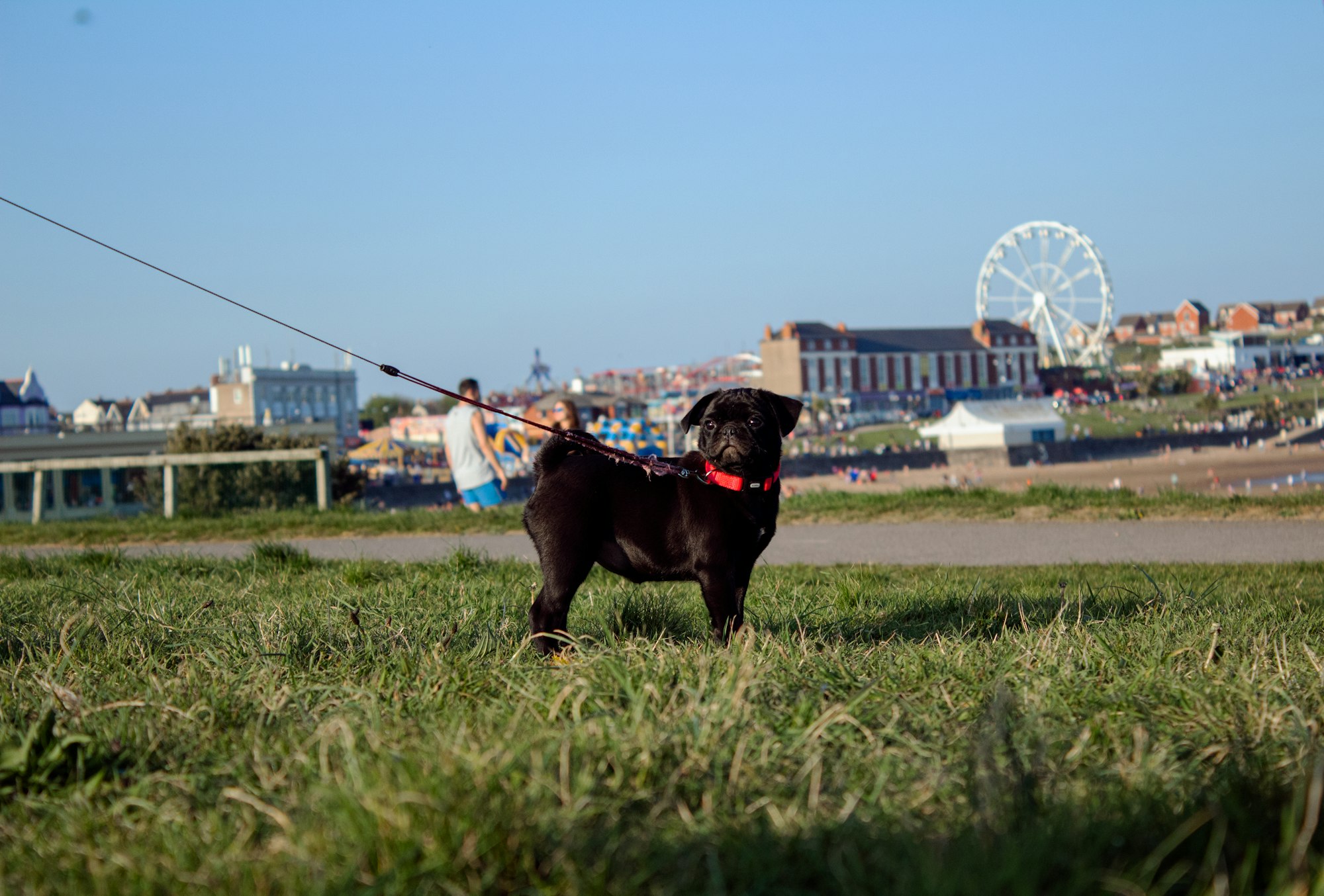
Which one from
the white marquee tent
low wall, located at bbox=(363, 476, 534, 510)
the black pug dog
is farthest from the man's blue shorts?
the white marquee tent

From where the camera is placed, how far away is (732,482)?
3.83 m

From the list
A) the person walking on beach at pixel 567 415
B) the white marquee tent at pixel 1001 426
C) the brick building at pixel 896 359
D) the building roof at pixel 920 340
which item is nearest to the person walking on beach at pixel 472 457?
the person walking on beach at pixel 567 415

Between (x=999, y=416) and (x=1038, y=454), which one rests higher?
(x=999, y=416)

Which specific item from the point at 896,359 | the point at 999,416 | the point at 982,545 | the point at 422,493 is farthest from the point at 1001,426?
the point at 896,359

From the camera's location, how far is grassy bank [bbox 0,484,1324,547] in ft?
34.7

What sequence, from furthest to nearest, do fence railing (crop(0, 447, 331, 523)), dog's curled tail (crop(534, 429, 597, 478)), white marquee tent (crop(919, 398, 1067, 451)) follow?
white marquee tent (crop(919, 398, 1067, 451)), fence railing (crop(0, 447, 331, 523)), dog's curled tail (crop(534, 429, 597, 478))

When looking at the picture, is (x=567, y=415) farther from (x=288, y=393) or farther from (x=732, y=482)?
(x=288, y=393)

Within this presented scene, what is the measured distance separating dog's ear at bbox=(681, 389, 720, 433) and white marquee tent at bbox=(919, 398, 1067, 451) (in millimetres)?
56750

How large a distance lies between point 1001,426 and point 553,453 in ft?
193

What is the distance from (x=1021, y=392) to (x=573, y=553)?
139 m

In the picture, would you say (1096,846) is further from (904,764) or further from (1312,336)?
(1312,336)

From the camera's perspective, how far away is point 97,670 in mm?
3582

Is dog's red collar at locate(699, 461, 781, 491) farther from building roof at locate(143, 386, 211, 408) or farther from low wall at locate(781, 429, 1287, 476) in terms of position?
building roof at locate(143, 386, 211, 408)

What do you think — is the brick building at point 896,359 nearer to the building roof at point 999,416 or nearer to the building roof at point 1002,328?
the building roof at point 1002,328
